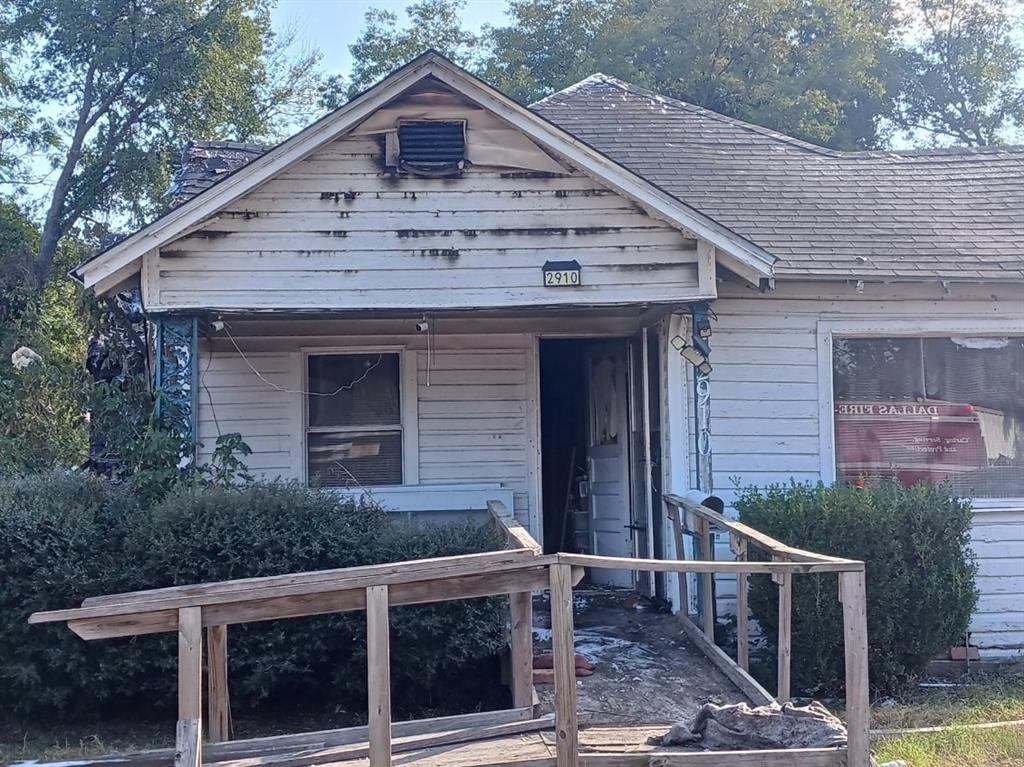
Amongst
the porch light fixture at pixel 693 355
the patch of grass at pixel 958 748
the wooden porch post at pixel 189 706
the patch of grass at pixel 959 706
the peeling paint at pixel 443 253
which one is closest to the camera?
the wooden porch post at pixel 189 706

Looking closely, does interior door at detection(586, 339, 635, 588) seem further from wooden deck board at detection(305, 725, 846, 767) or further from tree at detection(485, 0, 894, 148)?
tree at detection(485, 0, 894, 148)

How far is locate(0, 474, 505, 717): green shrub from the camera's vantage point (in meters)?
6.46

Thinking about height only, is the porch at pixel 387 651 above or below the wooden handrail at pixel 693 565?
below

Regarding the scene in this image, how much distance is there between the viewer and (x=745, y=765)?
4883 millimetres

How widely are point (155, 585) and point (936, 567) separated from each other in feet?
17.4

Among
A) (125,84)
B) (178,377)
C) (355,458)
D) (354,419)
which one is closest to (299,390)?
(354,419)

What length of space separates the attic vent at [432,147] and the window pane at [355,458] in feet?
8.54

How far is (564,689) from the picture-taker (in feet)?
15.6

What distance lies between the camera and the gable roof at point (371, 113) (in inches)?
297

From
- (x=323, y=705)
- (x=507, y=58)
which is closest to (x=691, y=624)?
(x=323, y=705)

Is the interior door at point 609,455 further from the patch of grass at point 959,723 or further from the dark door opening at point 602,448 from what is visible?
the patch of grass at point 959,723

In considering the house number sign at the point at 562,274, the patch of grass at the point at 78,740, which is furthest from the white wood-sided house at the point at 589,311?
the patch of grass at the point at 78,740

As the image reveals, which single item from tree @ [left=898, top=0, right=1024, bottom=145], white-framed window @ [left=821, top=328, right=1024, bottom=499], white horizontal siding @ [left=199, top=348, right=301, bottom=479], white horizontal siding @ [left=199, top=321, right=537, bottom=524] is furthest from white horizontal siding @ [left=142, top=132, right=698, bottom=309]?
tree @ [left=898, top=0, right=1024, bottom=145]

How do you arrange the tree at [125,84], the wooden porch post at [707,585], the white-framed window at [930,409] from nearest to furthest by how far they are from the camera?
the wooden porch post at [707,585] < the white-framed window at [930,409] < the tree at [125,84]
